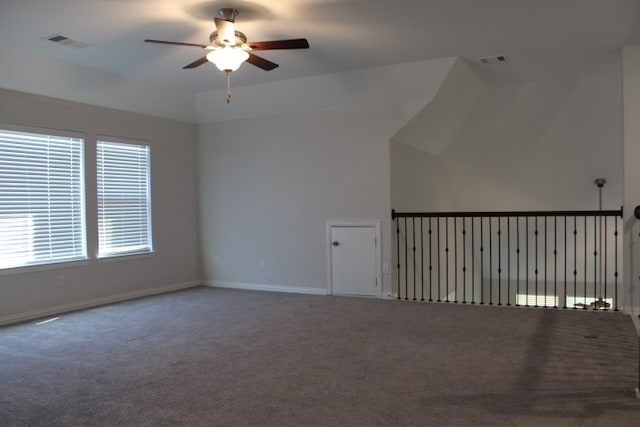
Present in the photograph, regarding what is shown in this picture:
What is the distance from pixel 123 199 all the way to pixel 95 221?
19.6 inches

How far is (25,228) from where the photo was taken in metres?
5.22

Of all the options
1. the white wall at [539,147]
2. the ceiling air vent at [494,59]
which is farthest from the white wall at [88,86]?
the ceiling air vent at [494,59]

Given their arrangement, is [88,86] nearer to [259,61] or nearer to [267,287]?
[259,61]

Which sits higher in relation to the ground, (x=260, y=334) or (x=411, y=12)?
(x=411, y=12)

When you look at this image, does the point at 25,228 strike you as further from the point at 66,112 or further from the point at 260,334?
the point at 260,334

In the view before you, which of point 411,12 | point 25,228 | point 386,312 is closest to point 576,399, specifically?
point 386,312

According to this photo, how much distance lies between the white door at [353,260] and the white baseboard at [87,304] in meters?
2.21

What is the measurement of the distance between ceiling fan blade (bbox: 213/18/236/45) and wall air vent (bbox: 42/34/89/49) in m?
1.82

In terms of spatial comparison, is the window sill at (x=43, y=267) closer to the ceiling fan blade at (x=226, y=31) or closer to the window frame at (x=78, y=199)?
the window frame at (x=78, y=199)

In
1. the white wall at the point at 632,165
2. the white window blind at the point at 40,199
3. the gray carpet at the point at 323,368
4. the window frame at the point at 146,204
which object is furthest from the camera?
the window frame at the point at 146,204

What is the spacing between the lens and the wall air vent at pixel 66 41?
182 inches

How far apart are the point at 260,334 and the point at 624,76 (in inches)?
171

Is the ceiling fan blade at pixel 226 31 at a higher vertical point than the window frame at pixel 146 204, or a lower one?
higher

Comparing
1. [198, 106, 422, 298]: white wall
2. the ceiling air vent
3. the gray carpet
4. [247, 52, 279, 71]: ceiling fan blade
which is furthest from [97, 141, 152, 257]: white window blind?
the ceiling air vent
